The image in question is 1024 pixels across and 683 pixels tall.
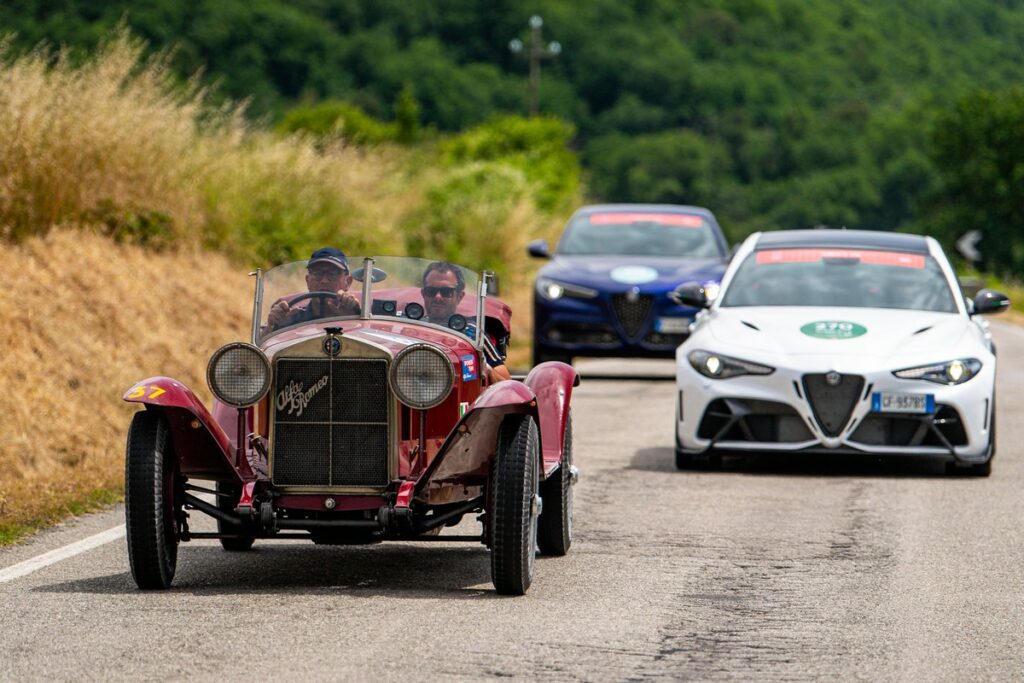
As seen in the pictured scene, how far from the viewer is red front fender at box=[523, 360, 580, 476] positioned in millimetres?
8367

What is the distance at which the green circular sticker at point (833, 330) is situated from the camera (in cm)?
1173

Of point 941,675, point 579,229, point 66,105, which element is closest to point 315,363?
point 941,675

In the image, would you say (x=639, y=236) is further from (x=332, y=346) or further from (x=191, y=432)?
(x=191, y=432)

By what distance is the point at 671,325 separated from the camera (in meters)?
18.2

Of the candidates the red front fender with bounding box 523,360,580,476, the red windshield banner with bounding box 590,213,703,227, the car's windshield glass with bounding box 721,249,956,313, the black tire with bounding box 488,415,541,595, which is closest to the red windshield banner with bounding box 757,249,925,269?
the car's windshield glass with bounding box 721,249,956,313

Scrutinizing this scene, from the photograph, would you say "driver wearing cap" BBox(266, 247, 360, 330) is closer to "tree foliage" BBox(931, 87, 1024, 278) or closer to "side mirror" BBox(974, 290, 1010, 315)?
"side mirror" BBox(974, 290, 1010, 315)

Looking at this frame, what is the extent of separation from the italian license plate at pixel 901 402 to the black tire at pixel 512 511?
13.8 feet

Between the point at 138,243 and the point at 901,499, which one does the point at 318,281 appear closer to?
the point at 901,499

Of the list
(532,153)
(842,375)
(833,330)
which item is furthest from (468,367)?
(532,153)

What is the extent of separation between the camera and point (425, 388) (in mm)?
7559

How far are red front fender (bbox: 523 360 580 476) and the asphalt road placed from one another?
1.70ft

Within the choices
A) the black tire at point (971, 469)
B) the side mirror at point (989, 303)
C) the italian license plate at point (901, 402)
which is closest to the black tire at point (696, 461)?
the italian license plate at point (901, 402)

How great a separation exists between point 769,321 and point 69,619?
621 cm

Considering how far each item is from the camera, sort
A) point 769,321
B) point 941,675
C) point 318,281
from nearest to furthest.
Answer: point 941,675 → point 318,281 → point 769,321
